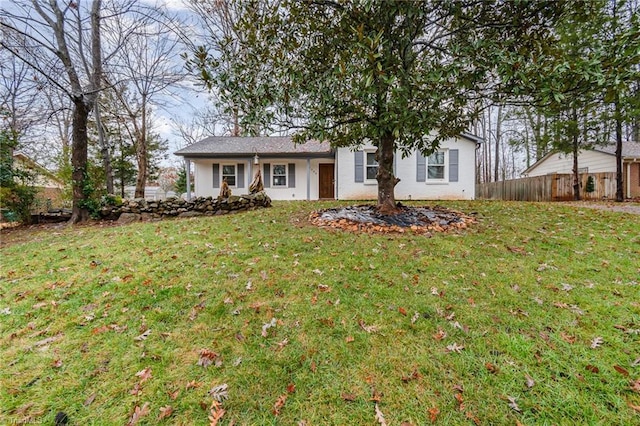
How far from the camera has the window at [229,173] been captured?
14734 mm

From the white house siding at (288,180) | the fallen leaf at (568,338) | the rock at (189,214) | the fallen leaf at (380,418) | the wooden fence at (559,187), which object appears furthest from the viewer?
the wooden fence at (559,187)

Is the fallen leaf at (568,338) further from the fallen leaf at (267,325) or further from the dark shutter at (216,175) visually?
the dark shutter at (216,175)

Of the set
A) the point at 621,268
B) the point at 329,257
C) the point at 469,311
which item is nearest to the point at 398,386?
the point at 469,311

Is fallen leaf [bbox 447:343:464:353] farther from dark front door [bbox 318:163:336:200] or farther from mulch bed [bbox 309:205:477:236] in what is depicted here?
dark front door [bbox 318:163:336:200]

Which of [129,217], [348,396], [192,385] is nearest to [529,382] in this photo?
[348,396]

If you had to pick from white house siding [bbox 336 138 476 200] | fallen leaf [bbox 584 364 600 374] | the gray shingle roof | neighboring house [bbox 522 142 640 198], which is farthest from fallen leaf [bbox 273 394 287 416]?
the gray shingle roof

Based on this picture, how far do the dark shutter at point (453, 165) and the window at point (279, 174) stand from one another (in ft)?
26.7

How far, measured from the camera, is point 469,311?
2.94 metres

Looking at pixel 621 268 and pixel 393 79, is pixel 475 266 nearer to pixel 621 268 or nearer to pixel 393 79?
pixel 621 268

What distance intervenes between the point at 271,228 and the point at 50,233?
5914 mm

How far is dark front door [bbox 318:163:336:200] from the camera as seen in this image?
48.5 ft

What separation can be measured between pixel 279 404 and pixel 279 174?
13282mm

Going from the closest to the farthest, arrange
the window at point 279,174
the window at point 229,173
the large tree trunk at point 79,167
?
1. the large tree trunk at point 79,167
2. the window at point 279,174
3. the window at point 229,173

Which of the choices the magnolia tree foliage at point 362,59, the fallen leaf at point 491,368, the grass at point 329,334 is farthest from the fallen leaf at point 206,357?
the magnolia tree foliage at point 362,59
